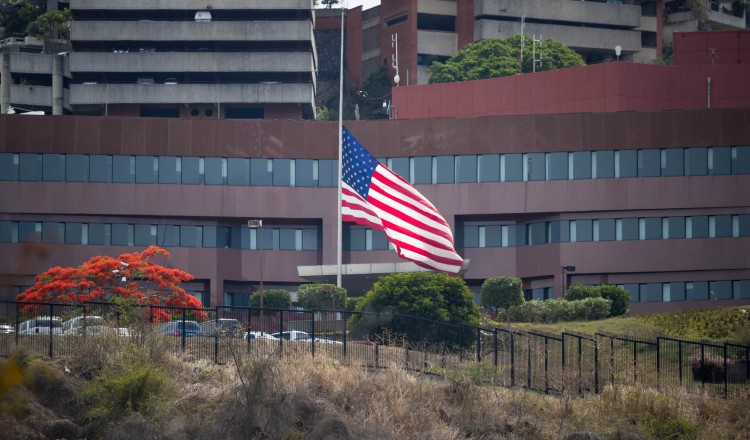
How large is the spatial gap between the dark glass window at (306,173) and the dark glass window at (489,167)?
982cm

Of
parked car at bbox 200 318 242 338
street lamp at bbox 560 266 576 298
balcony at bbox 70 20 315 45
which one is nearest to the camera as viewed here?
parked car at bbox 200 318 242 338

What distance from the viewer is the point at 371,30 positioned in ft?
400

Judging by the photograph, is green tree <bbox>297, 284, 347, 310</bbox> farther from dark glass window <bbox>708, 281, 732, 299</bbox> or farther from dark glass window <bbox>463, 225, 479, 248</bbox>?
dark glass window <bbox>708, 281, 732, 299</bbox>

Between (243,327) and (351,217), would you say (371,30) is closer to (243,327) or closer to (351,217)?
(351,217)

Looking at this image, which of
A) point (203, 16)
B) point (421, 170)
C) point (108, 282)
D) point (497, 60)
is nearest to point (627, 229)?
point (421, 170)

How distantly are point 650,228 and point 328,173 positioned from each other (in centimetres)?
1906

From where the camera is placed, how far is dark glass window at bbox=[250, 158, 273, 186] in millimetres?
74875

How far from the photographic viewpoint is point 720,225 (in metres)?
72.2

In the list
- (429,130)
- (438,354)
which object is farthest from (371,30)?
(438,354)

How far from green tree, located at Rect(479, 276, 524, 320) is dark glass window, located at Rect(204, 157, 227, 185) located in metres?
19.1

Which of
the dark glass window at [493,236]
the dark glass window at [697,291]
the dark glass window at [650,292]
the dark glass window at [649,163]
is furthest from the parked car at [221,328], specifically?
the dark glass window at [697,291]

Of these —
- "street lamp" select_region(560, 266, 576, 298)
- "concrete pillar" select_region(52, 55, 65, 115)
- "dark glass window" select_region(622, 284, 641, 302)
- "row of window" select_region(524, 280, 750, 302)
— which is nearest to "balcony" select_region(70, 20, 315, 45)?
"concrete pillar" select_region(52, 55, 65, 115)

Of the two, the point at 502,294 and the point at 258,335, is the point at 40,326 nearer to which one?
the point at 258,335

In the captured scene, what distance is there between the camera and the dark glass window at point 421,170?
243 ft
